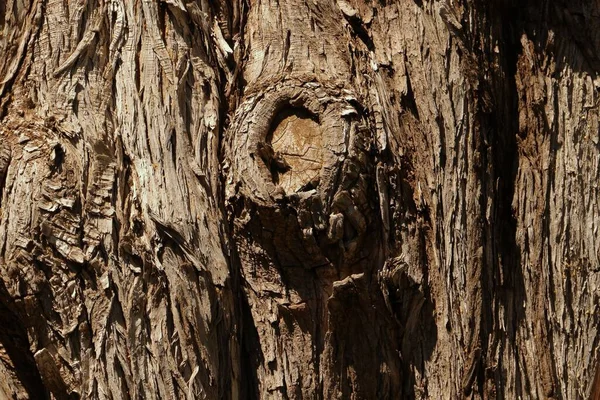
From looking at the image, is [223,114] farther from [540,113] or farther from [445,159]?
[540,113]

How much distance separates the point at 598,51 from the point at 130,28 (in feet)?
5.25

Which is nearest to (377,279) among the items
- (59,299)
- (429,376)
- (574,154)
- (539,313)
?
(429,376)

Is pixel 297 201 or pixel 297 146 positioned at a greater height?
pixel 297 146

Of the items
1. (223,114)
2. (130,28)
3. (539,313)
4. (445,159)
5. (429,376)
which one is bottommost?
(429,376)

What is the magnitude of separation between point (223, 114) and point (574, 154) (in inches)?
47.0

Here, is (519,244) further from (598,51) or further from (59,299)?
(59,299)

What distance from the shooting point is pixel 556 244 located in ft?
10.0

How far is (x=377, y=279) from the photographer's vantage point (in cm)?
290

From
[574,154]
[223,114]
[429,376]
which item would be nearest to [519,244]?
[574,154]

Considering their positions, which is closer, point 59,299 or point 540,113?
point 59,299

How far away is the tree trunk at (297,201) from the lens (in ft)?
9.39

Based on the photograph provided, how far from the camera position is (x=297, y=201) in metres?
2.78

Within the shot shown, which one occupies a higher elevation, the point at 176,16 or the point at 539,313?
the point at 176,16

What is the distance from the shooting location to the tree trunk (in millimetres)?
2863
